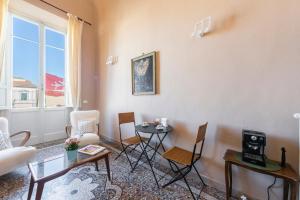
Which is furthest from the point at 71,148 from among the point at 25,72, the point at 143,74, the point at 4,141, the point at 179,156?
the point at 25,72

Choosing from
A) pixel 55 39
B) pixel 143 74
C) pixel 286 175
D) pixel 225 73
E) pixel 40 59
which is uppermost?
pixel 55 39

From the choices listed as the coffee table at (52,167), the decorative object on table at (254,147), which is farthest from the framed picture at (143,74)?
the decorative object on table at (254,147)

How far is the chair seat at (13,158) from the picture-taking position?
1952 mm

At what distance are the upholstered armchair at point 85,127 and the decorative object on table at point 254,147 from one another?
255 centimetres

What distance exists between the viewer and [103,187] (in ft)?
6.61

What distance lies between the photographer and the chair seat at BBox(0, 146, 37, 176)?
1.95 m

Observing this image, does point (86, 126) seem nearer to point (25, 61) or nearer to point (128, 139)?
point (128, 139)

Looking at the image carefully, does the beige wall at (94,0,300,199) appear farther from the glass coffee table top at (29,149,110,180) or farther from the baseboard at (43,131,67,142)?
the baseboard at (43,131,67,142)

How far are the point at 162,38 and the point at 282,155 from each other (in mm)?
2322

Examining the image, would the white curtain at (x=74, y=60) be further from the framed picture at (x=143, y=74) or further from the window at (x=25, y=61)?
the framed picture at (x=143, y=74)

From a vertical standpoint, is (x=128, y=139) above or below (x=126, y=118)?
below

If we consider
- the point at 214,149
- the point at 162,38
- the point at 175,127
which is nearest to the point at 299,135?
the point at 214,149

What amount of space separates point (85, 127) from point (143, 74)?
5.45 ft

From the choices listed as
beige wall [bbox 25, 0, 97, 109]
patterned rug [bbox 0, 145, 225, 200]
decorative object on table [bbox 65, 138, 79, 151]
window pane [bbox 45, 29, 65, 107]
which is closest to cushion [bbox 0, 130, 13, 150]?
patterned rug [bbox 0, 145, 225, 200]
